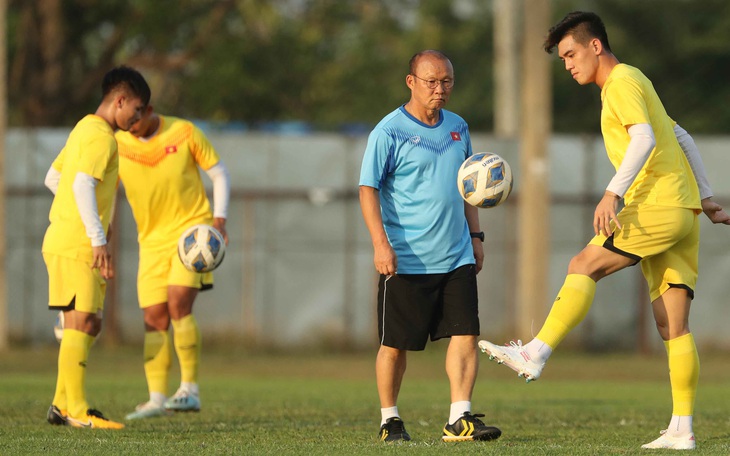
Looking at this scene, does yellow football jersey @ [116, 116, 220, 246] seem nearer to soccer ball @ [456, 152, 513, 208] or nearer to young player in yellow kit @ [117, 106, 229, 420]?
young player in yellow kit @ [117, 106, 229, 420]

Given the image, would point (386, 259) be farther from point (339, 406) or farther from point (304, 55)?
point (304, 55)

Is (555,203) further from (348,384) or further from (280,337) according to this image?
(348,384)

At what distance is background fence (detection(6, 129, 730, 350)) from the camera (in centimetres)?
2206

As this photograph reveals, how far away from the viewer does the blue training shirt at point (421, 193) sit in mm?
8516

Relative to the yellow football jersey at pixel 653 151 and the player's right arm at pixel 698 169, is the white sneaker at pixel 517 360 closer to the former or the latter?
the yellow football jersey at pixel 653 151

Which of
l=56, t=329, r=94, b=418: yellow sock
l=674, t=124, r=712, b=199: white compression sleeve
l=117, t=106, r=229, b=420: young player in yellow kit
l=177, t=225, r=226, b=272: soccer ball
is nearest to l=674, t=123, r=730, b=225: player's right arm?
l=674, t=124, r=712, b=199: white compression sleeve

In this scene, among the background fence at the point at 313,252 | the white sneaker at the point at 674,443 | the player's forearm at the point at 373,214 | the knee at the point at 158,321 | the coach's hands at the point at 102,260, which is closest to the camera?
the white sneaker at the point at 674,443

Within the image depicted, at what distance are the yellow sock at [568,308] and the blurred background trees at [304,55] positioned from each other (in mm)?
21760

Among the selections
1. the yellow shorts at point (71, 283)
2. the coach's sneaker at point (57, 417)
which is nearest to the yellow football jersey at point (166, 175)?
the yellow shorts at point (71, 283)

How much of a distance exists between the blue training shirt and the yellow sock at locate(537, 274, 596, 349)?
0.91 metres

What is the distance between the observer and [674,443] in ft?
26.4

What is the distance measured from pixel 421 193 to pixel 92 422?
2715 mm

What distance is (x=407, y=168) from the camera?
853 cm

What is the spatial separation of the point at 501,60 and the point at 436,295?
15.7 metres
